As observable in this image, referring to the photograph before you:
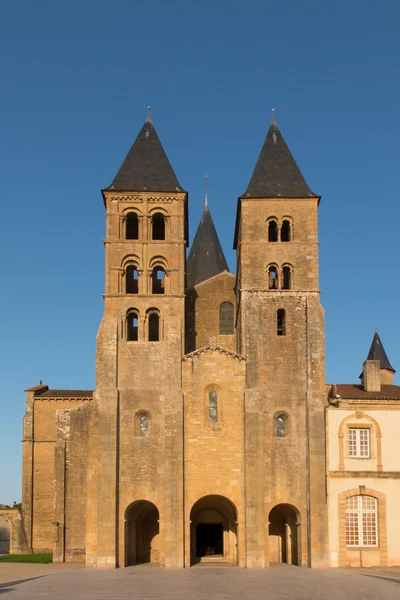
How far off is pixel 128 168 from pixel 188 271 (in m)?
14.5

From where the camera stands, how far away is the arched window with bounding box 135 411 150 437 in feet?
135

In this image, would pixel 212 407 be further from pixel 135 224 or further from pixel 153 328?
pixel 135 224

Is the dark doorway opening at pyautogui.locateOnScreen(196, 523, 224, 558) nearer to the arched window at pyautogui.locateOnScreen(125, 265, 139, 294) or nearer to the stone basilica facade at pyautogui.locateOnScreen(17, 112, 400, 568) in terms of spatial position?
the stone basilica facade at pyautogui.locateOnScreen(17, 112, 400, 568)

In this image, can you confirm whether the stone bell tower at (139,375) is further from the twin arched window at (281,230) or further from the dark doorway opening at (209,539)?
the twin arched window at (281,230)

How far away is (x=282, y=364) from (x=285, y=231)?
25.1 feet

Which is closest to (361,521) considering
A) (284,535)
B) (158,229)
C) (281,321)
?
(284,535)

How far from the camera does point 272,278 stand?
44.8 m

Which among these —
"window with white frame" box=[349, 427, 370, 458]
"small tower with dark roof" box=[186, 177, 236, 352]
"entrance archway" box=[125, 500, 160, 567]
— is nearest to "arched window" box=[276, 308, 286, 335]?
"small tower with dark roof" box=[186, 177, 236, 352]

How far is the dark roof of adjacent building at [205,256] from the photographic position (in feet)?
190

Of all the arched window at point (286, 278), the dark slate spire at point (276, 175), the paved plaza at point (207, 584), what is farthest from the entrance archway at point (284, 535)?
the dark slate spire at point (276, 175)

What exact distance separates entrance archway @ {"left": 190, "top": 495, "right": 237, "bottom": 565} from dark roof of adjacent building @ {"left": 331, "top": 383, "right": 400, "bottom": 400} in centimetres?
818

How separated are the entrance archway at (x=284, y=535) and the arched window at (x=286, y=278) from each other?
446 inches

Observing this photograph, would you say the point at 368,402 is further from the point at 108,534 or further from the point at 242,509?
the point at 108,534

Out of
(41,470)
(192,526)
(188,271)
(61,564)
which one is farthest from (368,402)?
(41,470)
